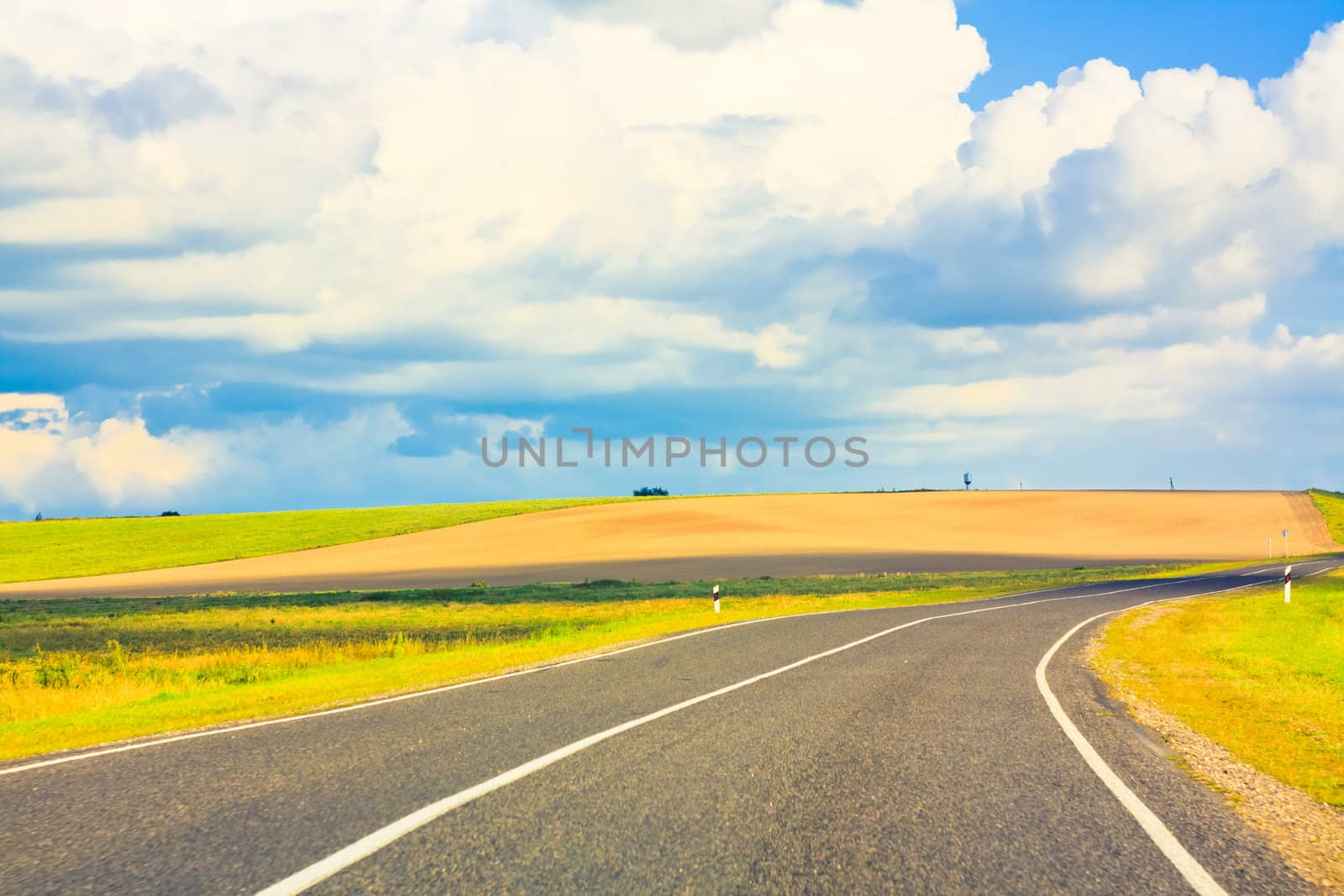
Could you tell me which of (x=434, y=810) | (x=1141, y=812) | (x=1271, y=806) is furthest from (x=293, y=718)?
(x=1271, y=806)

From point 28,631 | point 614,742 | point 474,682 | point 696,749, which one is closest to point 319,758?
point 614,742

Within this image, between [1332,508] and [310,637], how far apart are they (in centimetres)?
10728

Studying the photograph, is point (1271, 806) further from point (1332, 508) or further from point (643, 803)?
point (1332, 508)

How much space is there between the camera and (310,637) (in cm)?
3134

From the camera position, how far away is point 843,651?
18781 mm

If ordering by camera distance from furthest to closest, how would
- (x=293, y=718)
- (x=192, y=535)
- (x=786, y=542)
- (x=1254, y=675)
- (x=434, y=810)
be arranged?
(x=192, y=535), (x=786, y=542), (x=1254, y=675), (x=293, y=718), (x=434, y=810)

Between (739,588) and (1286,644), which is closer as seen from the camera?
(1286,644)

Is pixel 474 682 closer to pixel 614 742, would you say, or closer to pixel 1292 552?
pixel 614 742

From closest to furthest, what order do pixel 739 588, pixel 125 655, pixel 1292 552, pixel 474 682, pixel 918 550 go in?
pixel 474 682
pixel 125 655
pixel 739 588
pixel 918 550
pixel 1292 552

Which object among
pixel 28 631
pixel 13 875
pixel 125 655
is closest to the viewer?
pixel 13 875

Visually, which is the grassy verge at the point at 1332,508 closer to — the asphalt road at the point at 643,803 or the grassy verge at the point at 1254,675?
the grassy verge at the point at 1254,675

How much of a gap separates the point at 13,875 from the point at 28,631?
34.9m

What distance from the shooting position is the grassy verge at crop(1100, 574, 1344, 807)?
10523mm

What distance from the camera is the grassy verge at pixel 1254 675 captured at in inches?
414
